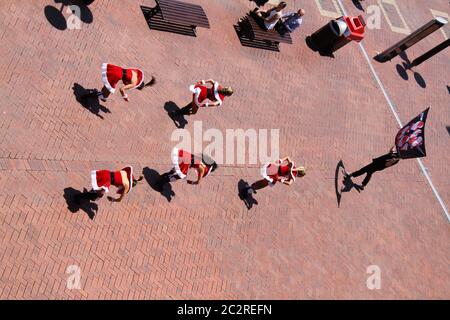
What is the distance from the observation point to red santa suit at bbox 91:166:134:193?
968 cm

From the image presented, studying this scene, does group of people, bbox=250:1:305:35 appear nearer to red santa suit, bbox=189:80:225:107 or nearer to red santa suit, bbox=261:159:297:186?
red santa suit, bbox=189:80:225:107

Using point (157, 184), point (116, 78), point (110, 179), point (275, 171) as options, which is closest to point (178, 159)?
point (157, 184)

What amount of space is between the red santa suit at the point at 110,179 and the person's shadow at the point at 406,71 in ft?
44.6

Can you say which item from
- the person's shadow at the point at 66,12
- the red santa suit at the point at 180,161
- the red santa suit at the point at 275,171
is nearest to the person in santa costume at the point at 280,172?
the red santa suit at the point at 275,171

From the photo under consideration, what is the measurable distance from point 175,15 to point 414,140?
7.78 meters

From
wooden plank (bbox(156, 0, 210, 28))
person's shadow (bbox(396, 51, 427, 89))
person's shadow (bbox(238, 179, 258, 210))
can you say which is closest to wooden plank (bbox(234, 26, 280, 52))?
wooden plank (bbox(156, 0, 210, 28))

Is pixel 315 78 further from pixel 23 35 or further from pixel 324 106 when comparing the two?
pixel 23 35

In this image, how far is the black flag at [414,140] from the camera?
13.7 metres

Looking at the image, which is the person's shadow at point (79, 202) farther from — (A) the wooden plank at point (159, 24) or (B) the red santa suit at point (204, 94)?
(A) the wooden plank at point (159, 24)

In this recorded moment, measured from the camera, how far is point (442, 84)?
67.6 feet

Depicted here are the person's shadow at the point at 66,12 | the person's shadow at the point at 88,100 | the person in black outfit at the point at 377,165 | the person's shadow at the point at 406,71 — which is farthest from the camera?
the person's shadow at the point at 406,71

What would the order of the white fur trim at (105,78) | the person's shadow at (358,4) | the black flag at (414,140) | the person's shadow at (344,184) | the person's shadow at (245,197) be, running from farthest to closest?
the person's shadow at (358,4) < the person's shadow at (344,184) < the black flag at (414,140) < the person's shadow at (245,197) < the white fur trim at (105,78)
